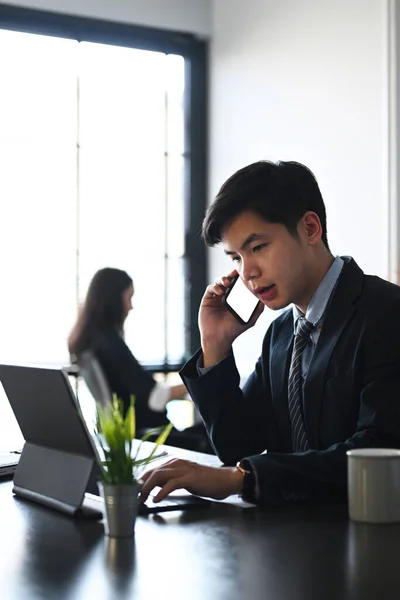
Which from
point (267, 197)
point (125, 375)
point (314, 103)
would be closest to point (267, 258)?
point (267, 197)

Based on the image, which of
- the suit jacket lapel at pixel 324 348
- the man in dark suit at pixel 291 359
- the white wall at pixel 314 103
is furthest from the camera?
the white wall at pixel 314 103

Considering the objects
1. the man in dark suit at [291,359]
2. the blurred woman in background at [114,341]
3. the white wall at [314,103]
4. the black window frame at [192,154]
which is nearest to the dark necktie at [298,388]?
the man in dark suit at [291,359]

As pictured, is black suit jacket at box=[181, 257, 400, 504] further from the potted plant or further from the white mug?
the potted plant

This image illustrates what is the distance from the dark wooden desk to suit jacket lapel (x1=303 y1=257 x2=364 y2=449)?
288 millimetres

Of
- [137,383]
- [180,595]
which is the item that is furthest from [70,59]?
[180,595]

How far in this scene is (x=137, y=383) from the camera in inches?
165

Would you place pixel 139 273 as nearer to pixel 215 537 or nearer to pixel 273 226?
pixel 273 226

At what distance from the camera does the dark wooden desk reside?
112cm

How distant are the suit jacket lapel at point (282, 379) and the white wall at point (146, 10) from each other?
137 inches

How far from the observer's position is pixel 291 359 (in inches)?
78.5

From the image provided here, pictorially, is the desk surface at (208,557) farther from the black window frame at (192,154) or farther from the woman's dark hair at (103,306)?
the black window frame at (192,154)

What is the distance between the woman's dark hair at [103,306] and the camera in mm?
4273

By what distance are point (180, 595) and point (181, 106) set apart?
474cm

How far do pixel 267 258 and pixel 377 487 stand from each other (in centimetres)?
61
